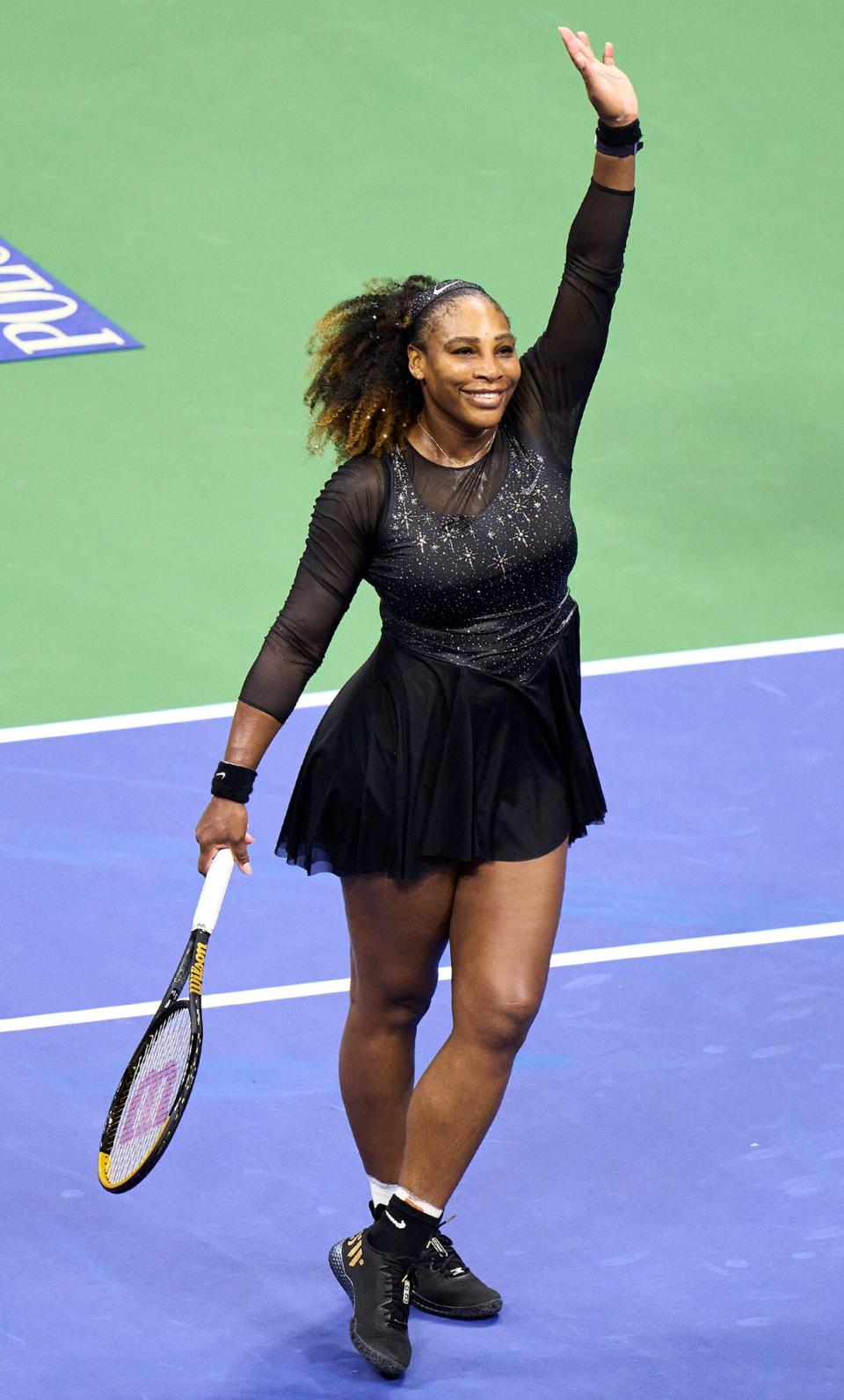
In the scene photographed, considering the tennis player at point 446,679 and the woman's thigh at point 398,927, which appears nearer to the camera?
the tennis player at point 446,679

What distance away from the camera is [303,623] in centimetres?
501

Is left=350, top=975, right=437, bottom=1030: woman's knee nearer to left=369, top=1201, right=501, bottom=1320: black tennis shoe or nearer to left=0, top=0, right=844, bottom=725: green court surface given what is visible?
left=369, top=1201, right=501, bottom=1320: black tennis shoe

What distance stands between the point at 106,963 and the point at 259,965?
41 centimetres

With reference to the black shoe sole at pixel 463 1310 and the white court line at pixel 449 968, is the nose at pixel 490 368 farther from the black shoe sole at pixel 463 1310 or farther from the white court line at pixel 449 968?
the white court line at pixel 449 968

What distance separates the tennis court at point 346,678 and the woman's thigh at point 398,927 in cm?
75

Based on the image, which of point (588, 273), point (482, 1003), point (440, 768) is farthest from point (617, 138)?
point (482, 1003)

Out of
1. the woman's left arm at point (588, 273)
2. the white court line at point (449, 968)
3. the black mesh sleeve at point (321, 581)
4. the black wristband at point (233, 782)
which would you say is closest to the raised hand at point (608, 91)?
the woman's left arm at point (588, 273)

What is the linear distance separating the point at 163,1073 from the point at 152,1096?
0.05 m

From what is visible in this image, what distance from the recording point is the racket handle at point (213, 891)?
4.81 meters

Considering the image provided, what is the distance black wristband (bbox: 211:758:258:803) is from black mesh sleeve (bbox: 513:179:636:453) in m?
0.93

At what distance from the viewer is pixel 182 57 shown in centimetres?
1327

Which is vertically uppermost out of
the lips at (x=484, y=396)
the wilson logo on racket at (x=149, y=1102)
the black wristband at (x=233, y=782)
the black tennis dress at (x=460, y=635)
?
the lips at (x=484, y=396)

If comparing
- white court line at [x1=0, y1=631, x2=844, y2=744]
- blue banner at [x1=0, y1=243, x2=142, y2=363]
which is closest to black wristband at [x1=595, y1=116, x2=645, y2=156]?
white court line at [x1=0, y1=631, x2=844, y2=744]

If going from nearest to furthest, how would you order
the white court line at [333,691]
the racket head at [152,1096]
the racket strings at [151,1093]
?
the racket head at [152,1096], the racket strings at [151,1093], the white court line at [333,691]
